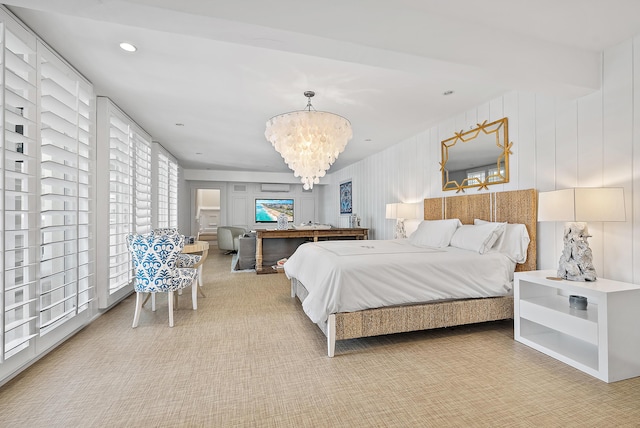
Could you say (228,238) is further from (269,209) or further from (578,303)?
(578,303)

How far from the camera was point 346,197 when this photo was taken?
25.8 feet

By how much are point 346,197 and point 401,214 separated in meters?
3.21

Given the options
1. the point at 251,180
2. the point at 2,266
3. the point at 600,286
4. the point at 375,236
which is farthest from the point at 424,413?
the point at 251,180

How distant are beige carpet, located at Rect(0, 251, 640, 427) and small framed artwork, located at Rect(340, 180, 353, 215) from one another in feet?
16.6

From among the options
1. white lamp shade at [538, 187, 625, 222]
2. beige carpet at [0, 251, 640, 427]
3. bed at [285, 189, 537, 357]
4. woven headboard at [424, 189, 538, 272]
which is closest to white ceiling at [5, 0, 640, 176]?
white lamp shade at [538, 187, 625, 222]

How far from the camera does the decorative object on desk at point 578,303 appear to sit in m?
2.25

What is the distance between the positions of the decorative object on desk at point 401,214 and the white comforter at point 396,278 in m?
1.84

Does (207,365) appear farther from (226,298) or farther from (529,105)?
(529,105)

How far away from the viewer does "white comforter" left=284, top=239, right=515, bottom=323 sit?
2307 millimetres

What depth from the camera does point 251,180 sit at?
8.96 metres

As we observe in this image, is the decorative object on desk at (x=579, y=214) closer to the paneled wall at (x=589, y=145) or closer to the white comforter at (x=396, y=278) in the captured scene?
the paneled wall at (x=589, y=145)

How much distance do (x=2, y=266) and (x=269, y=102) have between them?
2688mm

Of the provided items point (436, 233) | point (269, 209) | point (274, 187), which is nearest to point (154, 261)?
point (436, 233)

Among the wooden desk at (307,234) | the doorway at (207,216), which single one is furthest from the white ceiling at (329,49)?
the doorway at (207,216)
